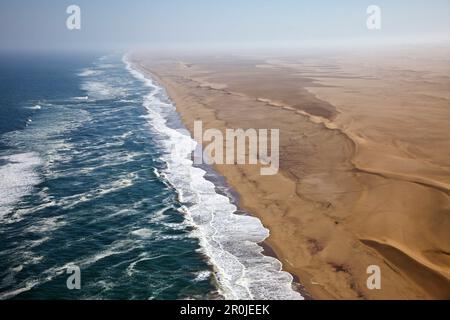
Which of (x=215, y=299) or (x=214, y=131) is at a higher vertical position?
(x=214, y=131)

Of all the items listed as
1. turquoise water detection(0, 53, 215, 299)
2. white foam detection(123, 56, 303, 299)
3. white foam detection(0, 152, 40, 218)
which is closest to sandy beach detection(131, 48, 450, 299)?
white foam detection(123, 56, 303, 299)

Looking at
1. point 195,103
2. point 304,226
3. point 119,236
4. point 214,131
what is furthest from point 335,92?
point 119,236

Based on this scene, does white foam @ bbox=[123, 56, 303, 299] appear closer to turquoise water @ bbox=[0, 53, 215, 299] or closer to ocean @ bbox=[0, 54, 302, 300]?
ocean @ bbox=[0, 54, 302, 300]

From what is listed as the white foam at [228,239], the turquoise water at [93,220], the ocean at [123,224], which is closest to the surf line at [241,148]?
the ocean at [123,224]

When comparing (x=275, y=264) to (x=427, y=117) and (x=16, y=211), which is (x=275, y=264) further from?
(x=427, y=117)

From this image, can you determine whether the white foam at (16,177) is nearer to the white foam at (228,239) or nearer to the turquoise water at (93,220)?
the turquoise water at (93,220)

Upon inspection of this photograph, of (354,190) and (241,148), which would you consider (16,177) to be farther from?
(354,190)
